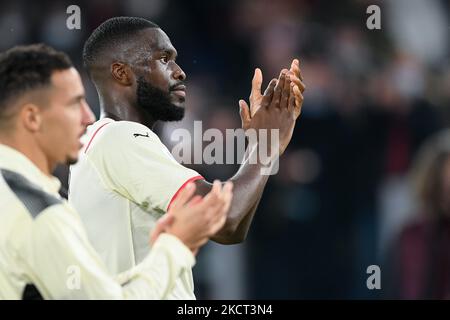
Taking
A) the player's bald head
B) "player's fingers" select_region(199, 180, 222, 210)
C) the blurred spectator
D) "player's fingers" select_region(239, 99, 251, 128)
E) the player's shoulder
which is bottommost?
the blurred spectator

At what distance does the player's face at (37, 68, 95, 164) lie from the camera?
3.01 m

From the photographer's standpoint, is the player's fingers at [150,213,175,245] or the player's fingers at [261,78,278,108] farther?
the player's fingers at [261,78,278,108]

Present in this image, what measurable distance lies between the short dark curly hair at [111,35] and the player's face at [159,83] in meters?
0.05

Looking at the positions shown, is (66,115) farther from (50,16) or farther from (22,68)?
(50,16)

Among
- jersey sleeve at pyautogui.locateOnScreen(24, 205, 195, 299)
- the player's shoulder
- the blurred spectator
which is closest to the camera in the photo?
jersey sleeve at pyautogui.locateOnScreen(24, 205, 195, 299)

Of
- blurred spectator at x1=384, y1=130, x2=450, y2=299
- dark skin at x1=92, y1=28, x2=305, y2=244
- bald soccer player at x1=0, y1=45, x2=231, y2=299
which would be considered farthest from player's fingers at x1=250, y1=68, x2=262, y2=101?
blurred spectator at x1=384, y1=130, x2=450, y2=299

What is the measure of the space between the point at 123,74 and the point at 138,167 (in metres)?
0.53

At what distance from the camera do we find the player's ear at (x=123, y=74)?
4004mm

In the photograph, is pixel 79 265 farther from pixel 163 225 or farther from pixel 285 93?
pixel 285 93

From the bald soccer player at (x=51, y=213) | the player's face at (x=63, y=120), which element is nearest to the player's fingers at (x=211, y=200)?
the bald soccer player at (x=51, y=213)

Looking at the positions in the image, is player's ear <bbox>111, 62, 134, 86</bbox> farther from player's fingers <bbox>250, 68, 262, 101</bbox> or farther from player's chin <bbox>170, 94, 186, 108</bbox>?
player's fingers <bbox>250, 68, 262, 101</bbox>

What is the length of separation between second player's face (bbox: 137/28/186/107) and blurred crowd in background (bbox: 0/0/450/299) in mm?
2134

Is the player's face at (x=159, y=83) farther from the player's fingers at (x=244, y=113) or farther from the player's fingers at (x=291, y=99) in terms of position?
the player's fingers at (x=291, y=99)

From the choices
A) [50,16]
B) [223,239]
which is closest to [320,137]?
[50,16]
